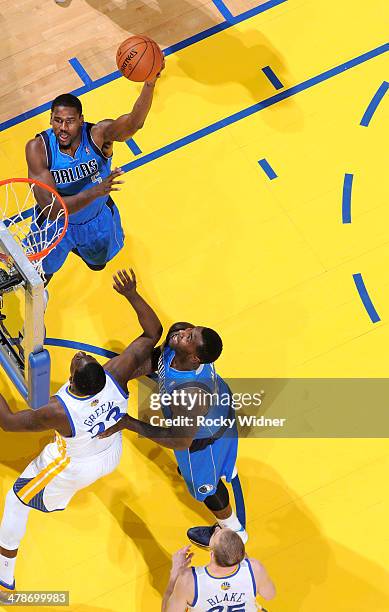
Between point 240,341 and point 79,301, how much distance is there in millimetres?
1359

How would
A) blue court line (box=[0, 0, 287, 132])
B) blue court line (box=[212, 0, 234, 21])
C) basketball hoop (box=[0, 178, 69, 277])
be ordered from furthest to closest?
blue court line (box=[212, 0, 234, 21]) < blue court line (box=[0, 0, 287, 132]) < basketball hoop (box=[0, 178, 69, 277])

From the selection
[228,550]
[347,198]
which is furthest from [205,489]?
[347,198]

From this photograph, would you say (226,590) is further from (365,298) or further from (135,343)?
(365,298)

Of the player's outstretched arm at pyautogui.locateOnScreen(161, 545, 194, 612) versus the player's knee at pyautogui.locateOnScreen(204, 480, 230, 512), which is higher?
the player's outstretched arm at pyautogui.locateOnScreen(161, 545, 194, 612)

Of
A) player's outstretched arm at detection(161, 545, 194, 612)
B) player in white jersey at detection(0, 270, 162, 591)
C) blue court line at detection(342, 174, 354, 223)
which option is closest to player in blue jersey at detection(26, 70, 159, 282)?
player in white jersey at detection(0, 270, 162, 591)

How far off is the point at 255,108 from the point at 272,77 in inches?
15.6

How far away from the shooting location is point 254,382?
8.31m

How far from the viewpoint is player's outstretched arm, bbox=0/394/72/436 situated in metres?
6.63

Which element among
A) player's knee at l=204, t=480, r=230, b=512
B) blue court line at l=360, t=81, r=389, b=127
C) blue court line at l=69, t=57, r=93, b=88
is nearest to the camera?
player's knee at l=204, t=480, r=230, b=512

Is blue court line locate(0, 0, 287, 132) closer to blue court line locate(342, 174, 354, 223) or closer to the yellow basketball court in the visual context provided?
the yellow basketball court

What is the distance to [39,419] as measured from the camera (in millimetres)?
6711

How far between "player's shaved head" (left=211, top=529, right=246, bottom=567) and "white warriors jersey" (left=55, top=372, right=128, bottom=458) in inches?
40.5

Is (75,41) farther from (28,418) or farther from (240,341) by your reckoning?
(28,418)

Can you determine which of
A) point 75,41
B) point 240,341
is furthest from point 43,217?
point 75,41
